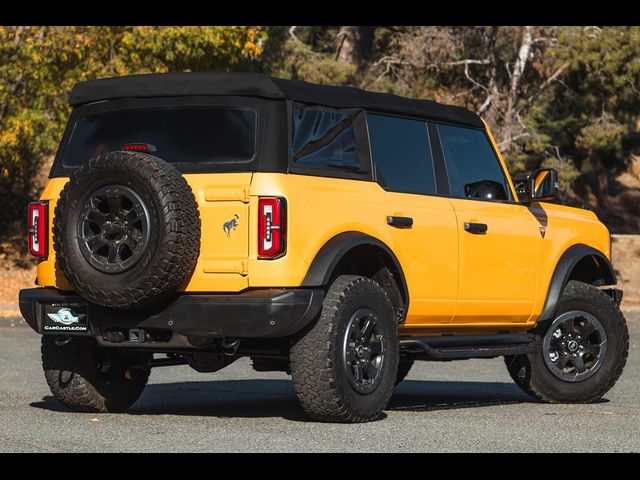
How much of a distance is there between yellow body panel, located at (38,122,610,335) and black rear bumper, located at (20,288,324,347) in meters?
0.10

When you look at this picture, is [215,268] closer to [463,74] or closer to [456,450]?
→ [456,450]

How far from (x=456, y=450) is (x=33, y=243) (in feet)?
11.0

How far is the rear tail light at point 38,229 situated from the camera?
29.9 ft

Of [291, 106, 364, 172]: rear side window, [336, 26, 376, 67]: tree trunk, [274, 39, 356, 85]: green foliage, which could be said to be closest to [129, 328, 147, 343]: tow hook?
[291, 106, 364, 172]: rear side window

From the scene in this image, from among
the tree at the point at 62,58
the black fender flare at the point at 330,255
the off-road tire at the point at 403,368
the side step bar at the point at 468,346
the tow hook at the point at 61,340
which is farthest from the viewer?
the tree at the point at 62,58


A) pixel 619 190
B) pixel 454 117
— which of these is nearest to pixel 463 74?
pixel 619 190

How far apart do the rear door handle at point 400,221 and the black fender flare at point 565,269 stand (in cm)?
184

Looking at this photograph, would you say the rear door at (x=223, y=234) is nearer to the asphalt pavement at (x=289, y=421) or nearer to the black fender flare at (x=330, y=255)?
the black fender flare at (x=330, y=255)

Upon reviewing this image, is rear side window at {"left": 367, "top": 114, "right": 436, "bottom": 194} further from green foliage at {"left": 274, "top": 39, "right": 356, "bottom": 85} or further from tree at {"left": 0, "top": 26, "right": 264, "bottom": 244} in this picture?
green foliage at {"left": 274, "top": 39, "right": 356, "bottom": 85}

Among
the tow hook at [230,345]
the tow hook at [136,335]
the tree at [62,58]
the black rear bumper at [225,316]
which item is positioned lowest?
the tow hook at [230,345]

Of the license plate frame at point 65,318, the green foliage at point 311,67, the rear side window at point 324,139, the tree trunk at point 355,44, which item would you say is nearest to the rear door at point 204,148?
the rear side window at point 324,139

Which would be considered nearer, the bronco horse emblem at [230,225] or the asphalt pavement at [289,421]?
the asphalt pavement at [289,421]

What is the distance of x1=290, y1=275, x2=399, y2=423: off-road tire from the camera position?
8.51m

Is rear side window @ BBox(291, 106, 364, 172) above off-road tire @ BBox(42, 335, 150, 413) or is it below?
above
